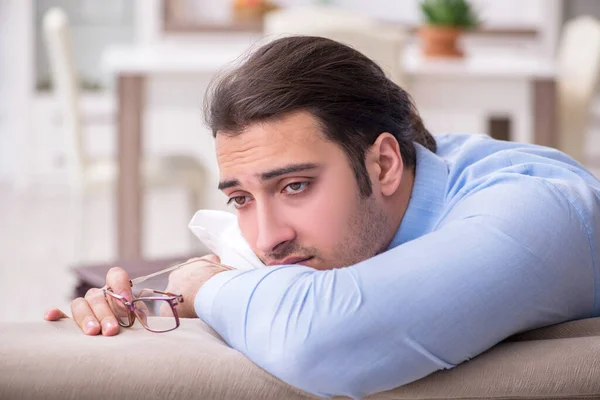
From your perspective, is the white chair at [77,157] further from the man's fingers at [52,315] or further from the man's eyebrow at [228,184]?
the man's fingers at [52,315]

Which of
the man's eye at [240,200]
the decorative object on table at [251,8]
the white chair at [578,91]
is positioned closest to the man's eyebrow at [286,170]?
the man's eye at [240,200]

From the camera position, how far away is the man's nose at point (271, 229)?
1297 mm

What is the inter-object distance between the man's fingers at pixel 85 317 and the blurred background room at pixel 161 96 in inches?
25.9

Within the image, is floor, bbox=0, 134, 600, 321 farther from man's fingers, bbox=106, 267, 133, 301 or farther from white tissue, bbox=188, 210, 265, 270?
man's fingers, bbox=106, 267, 133, 301

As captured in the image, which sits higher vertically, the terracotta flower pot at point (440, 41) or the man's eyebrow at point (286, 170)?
the man's eyebrow at point (286, 170)

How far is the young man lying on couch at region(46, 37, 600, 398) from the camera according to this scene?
3.38ft

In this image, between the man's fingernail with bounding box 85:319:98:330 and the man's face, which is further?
the man's face

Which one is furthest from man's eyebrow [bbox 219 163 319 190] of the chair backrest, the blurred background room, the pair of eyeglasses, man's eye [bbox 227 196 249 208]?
the chair backrest

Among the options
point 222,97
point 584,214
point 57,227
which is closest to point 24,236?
point 57,227

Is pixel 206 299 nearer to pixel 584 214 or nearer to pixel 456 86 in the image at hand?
pixel 584 214

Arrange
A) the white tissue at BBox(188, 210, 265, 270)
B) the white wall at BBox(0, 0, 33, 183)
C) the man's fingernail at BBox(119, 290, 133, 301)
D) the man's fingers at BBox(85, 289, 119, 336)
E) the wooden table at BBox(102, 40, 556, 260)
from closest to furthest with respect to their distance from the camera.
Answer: the man's fingers at BBox(85, 289, 119, 336)
the man's fingernail at BBox(119, 290, 133, 301)
the white tissue at BBox(188, 210, 265, 270)
the wooden table at BBox(102, 40, 556, 260)
the white wall at BBox(0, 0, 33, 183)

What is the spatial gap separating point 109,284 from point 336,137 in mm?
368

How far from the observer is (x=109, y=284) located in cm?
128

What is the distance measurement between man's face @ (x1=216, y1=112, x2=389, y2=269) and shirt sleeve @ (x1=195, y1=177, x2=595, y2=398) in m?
0.15
